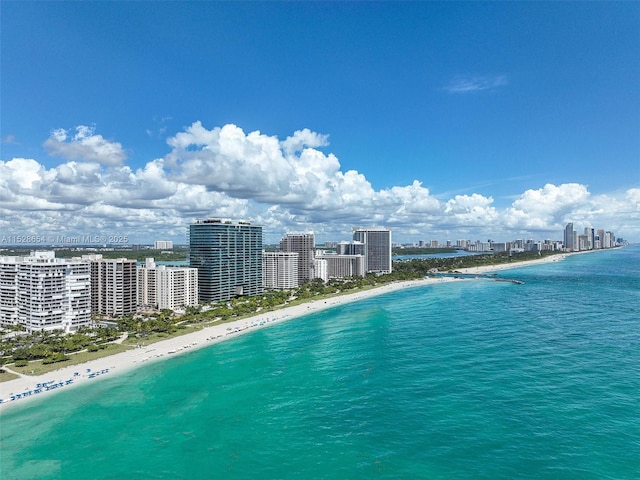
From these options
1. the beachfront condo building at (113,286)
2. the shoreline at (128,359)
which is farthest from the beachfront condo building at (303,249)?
the beachfront condo building at (113,286)

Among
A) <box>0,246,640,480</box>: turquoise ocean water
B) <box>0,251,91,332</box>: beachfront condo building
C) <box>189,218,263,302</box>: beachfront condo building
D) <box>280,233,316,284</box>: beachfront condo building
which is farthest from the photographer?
<box>280,233,316,284</box>: beachfront condo building

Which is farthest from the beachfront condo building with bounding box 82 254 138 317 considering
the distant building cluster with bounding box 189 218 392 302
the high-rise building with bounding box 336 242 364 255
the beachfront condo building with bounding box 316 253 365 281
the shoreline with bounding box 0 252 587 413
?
the high-rise building with bounding box 336 242 364 255

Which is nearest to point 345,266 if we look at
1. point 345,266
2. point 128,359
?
point 345,266

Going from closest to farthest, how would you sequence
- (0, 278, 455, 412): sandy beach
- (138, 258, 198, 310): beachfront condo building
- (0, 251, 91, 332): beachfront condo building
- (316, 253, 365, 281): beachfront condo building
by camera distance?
1. (0, 278, 455, 412): sandy beach
2. (0, 251, 91, 332): beachfront condo building
3. (138, 258, 198, 310): beachfront condo building
4. (316, 253, 365, 281): beachfront condo building

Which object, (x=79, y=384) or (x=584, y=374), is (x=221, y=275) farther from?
(x=584, y=374)

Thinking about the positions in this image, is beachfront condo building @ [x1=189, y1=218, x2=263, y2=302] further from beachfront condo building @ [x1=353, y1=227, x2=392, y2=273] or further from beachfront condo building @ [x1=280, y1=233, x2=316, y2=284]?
beachfront condo building @ [x1=353, y1=227, x2=392, y2=273]

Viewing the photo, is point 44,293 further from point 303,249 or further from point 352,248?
point 352,248
